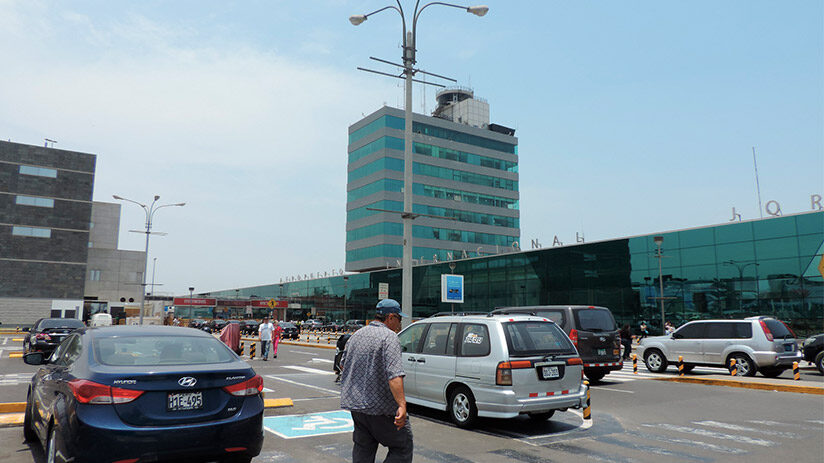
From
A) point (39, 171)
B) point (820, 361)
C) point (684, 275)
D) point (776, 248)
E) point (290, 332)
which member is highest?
point (39, 171)

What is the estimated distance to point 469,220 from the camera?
3349 inches

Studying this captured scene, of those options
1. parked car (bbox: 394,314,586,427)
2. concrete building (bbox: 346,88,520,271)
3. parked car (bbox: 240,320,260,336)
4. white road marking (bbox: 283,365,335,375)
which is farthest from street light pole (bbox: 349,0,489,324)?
concrete building (bbox: 346,88,520,271)

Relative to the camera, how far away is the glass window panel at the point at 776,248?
32.5 m

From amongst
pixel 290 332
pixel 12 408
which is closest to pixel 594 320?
pixel 12 408

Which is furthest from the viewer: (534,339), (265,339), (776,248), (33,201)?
(33,201)

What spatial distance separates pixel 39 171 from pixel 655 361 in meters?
85.3

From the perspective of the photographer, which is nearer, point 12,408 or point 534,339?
point 534,339

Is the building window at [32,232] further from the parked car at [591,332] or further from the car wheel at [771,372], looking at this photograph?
the car wheel at [771,372]

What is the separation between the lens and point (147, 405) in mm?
4648

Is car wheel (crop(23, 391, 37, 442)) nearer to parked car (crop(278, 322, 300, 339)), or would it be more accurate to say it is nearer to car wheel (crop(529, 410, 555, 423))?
car wheel (crop(529, 410, 555, 423))

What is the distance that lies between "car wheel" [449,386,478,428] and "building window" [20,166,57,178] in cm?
8686

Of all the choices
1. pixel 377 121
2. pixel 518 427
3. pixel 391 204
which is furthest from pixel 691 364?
pixel 377 121

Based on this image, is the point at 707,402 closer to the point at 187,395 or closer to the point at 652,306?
the point at 187,395

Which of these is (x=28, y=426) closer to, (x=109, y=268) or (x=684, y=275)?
(x=684, y=275)
